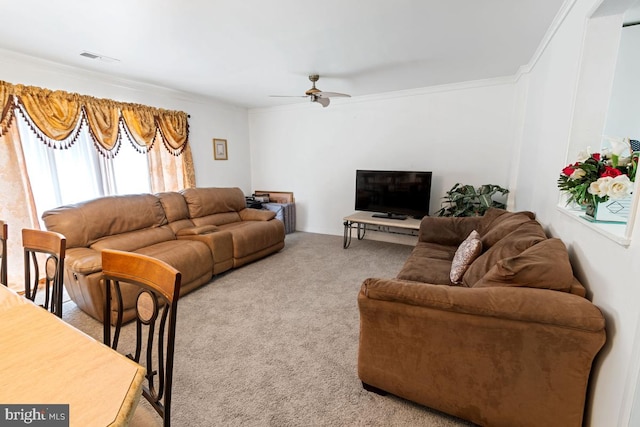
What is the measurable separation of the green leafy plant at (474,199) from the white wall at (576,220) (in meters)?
0.51

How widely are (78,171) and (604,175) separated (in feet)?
15.4

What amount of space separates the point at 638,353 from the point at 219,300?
2.77 meters

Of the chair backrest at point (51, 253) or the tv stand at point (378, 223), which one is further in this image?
the tv stand at point (378, 223)

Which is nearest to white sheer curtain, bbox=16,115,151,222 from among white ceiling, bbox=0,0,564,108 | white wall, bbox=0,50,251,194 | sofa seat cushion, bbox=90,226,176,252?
white wall, bbox=0,50,251,194

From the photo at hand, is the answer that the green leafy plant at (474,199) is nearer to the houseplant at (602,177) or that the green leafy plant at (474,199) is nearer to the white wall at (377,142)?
the white wall at (377,142)

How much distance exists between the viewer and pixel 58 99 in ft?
9.86

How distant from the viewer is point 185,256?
2791 millimetres

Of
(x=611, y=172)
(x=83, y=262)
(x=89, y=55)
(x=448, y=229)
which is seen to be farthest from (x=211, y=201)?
(x=611, y=172)

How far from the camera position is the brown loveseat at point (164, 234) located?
2.32 m

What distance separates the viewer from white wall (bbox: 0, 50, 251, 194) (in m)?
2.87

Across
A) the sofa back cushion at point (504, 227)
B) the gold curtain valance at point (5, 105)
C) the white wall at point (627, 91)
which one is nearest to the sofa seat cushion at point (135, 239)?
the gold curtain valance at point (5, 105)

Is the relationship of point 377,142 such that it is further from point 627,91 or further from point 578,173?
point 578,173

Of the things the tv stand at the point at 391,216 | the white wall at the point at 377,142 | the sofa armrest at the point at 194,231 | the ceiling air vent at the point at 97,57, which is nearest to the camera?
the ceiling air vent at the point at 97,57

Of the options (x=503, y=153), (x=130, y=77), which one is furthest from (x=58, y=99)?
(x=503, y=153)
